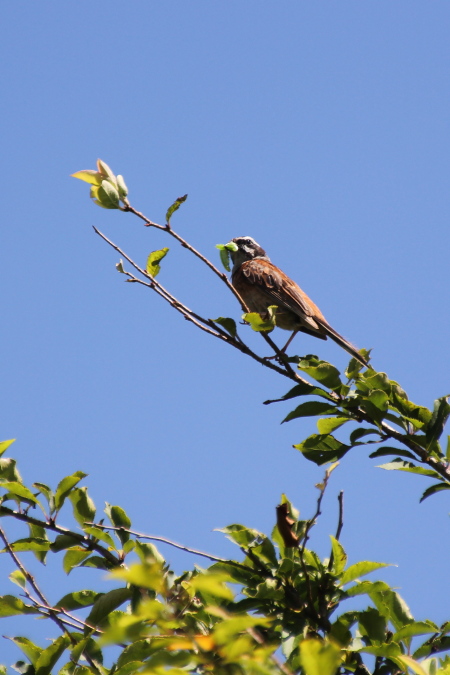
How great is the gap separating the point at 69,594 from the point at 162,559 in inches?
17.4

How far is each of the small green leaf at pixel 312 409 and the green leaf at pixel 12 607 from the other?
4.65 feet

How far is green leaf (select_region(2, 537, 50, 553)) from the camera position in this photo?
3420 millimetres

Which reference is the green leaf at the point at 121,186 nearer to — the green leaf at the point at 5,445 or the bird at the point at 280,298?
the green leaf at the point at 5,445

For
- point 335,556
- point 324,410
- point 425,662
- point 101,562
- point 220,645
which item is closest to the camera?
point 220,645

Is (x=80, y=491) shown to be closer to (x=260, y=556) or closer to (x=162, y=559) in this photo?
(x=162, y=559)

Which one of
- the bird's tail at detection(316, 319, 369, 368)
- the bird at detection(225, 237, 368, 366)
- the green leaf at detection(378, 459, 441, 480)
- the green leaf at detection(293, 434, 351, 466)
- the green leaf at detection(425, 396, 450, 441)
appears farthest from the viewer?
the bird at detection(225, 237, 368, 366)

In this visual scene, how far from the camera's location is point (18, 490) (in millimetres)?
3311

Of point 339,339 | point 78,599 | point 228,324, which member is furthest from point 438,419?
point 339,339

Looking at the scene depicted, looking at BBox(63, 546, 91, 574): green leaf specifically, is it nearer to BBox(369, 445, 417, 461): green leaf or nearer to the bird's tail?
BBox(369, 445, 417, 461): green leaf

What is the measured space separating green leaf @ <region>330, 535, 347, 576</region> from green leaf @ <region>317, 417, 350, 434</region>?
514 mm

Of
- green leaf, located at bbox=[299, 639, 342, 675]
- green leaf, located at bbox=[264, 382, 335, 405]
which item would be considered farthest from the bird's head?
green leaf, located at bbox=[299, 639, 342, 675]

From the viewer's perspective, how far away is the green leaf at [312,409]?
12.1 feet

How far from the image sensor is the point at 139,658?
301cm

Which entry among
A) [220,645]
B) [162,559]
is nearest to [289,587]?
[162,559]
